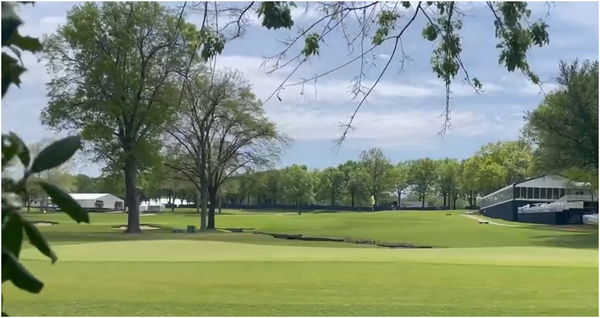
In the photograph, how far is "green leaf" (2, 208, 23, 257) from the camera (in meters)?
1.88

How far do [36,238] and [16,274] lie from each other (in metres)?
0.11

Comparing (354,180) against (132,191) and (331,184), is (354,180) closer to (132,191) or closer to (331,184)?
(331,184)

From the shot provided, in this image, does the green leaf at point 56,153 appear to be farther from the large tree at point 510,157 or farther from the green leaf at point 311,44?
the large tree at point 510,157

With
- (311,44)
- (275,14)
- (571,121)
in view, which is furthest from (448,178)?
(275,14)

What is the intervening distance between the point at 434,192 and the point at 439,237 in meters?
79.1

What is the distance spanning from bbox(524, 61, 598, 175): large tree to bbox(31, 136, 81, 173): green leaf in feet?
148

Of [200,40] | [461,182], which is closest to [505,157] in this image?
[461,182]

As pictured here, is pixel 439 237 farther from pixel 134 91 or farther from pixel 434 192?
pixel 434 192

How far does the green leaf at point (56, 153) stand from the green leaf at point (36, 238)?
0.49 feet

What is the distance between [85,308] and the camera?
32.9ft

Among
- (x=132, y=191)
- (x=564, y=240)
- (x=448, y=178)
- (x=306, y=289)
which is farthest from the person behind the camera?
(x=448, y=178)

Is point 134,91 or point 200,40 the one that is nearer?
point 200,40

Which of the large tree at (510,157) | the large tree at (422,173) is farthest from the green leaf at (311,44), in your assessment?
the large tree at (422,173)

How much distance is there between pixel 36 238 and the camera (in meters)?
2.04
